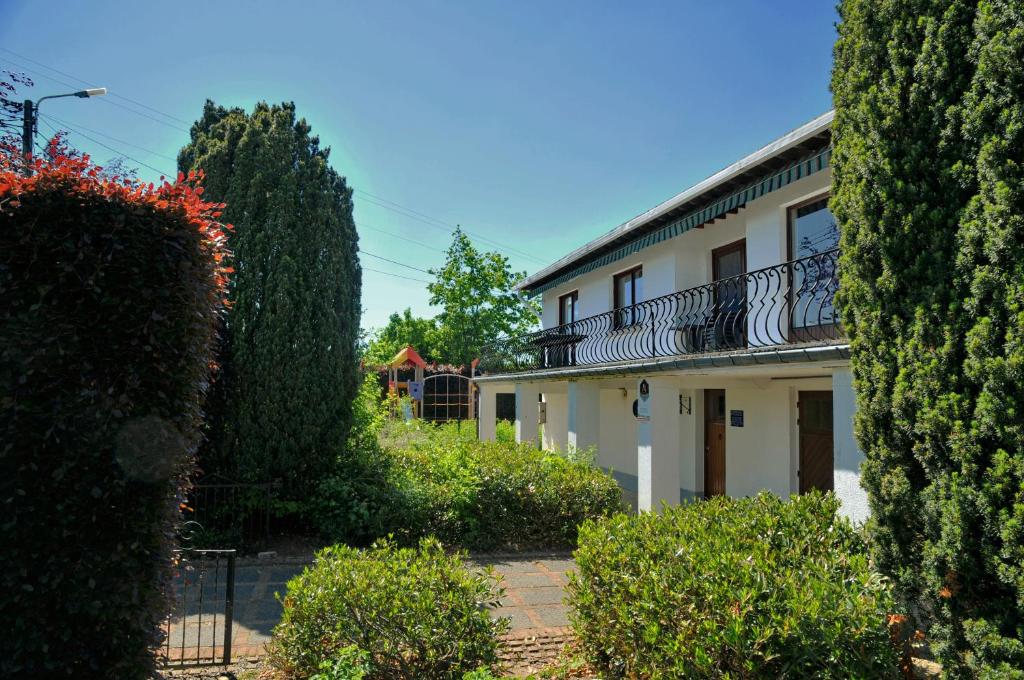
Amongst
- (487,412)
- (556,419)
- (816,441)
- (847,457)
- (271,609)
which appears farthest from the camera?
(487,412)

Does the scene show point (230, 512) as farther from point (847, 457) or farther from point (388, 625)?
point (847, 457)

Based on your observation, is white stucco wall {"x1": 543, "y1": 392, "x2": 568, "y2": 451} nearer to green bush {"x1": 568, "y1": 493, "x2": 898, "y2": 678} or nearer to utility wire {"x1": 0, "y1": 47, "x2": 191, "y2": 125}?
utility wire {"x1": 0, "y1": 47, "x2": 191, "y2": 125}

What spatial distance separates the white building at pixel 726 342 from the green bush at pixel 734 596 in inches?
48.4

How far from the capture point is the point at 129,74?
8.96m

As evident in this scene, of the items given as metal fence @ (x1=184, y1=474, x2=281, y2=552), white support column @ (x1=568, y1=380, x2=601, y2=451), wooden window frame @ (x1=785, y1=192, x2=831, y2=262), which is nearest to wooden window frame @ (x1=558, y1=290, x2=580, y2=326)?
white support column @ (x1=568, y1=380, x2=601, y2=451)

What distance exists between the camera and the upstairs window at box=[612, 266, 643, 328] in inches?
486

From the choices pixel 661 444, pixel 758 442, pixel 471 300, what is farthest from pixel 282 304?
pixel 471 300

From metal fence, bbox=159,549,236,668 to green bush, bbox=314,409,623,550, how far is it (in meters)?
1.75

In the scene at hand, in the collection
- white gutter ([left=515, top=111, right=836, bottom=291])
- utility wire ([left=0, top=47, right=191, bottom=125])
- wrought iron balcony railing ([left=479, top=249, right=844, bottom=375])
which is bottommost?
wrought iron balcony railing ([left=479, top=249, right=844, bottom=375])

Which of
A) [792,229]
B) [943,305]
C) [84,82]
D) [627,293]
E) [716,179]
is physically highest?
[84,82]

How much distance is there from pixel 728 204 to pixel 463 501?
565 centimetres

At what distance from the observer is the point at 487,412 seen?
19.0 meters

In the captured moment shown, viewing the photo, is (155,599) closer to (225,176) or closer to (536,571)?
(536,571)

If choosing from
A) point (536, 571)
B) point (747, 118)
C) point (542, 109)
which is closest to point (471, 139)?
point (542, 109)
